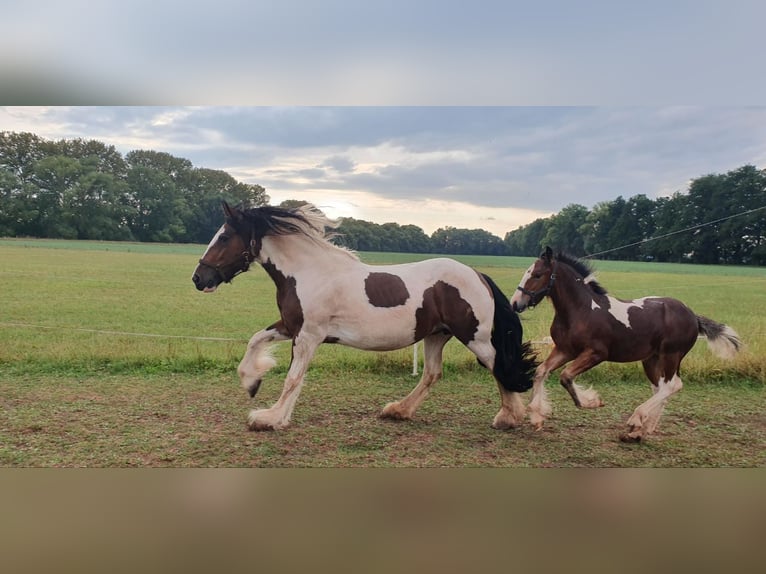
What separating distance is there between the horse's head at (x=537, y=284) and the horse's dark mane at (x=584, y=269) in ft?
0.29

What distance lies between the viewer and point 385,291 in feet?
10.1

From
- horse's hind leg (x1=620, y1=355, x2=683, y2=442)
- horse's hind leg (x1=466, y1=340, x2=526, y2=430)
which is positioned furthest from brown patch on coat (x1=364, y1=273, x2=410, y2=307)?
horse's hind leg (x1=620, y1=355, x2=683, y2=442)

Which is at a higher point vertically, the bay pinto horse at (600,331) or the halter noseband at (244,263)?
the halter noseband at (244,263)

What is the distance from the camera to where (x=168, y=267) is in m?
3.94

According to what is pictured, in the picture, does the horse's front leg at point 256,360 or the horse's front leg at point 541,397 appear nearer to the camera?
the horse's front leg at point 541,397

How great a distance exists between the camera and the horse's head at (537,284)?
10.0ft

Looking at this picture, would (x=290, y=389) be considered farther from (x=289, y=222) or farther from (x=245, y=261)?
(x=289, y=222)

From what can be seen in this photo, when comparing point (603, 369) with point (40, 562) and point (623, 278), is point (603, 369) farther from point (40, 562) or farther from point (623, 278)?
point (40, 562)

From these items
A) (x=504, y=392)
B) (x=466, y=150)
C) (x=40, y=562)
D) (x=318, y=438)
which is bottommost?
(x=40, y=562)

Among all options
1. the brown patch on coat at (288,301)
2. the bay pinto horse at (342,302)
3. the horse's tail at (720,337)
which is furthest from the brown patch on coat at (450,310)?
the horse's tail at (720,337)

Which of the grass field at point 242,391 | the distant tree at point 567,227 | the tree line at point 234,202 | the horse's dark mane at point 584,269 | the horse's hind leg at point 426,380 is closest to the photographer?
the grass field at point 242,391

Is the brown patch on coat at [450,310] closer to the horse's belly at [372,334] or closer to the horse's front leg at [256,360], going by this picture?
the horse's belly at [372,334]
